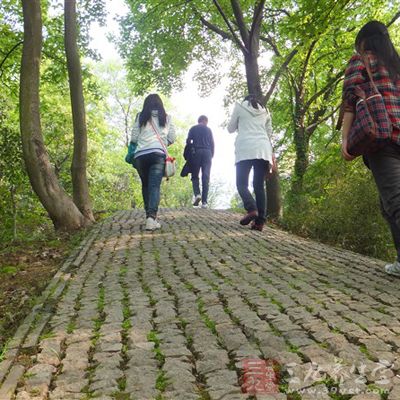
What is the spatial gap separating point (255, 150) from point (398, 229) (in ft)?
12.3

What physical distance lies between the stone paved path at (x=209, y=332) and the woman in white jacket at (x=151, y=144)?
7.48ft

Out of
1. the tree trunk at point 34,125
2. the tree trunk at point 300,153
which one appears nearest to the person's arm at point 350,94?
the tree trunk at point 34,125

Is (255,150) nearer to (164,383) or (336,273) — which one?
(336,273)

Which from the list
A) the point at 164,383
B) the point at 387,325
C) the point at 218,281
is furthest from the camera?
the point at 218,281

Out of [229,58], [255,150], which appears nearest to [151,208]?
[255,150]

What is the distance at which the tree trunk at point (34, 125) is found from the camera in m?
7.46

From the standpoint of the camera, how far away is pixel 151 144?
750cm

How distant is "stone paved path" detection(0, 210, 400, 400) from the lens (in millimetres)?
2180

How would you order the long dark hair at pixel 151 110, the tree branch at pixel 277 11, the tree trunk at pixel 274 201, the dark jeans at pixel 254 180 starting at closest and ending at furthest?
the long dark hair at pixel 151 110 → the dark jeans at pixel 254 180 → the tree trunk at pixel 274 201 → the tree branch at pixel 277 11

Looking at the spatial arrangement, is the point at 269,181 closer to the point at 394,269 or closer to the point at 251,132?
the point at 251,132

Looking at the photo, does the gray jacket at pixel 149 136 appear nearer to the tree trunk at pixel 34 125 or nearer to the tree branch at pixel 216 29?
the tree trunk at pixel 34 125

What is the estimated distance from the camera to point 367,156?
404 centimetres

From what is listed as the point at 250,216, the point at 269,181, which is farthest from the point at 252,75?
the point at 250,216

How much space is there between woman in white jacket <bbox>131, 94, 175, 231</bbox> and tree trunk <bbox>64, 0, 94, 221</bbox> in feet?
7.72
